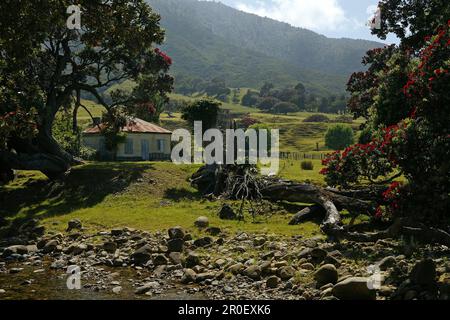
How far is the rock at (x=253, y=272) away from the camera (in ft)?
47.7

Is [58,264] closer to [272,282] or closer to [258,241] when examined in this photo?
[258,241]

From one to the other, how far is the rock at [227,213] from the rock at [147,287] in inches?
397

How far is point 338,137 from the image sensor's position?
12181 cm

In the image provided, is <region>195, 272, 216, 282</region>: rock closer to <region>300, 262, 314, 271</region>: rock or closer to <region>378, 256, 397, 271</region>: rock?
<region>300, 262, 314, 271</region>: rock

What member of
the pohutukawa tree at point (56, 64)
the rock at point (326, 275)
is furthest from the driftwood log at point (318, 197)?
the pohutukawa tree at point (56, 64)

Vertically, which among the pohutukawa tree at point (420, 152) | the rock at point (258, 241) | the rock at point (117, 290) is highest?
the pohutukawa tree at point (420, 152)

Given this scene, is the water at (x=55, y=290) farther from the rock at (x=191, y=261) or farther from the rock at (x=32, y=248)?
Answer: the rock at (x=32, y=248)

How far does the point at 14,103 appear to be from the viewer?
96.1ft

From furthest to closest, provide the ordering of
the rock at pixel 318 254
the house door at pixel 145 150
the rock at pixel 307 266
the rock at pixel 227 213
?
the house door at pixel 145 150
the rock at pixel 227 213
the rock at pixel 318 254
the rock at pixel 307 266

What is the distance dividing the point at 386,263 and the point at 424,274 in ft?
8.10

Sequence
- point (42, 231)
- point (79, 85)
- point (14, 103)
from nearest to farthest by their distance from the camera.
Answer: point (42, 231) → point (14, 103) → point (79, 85)
